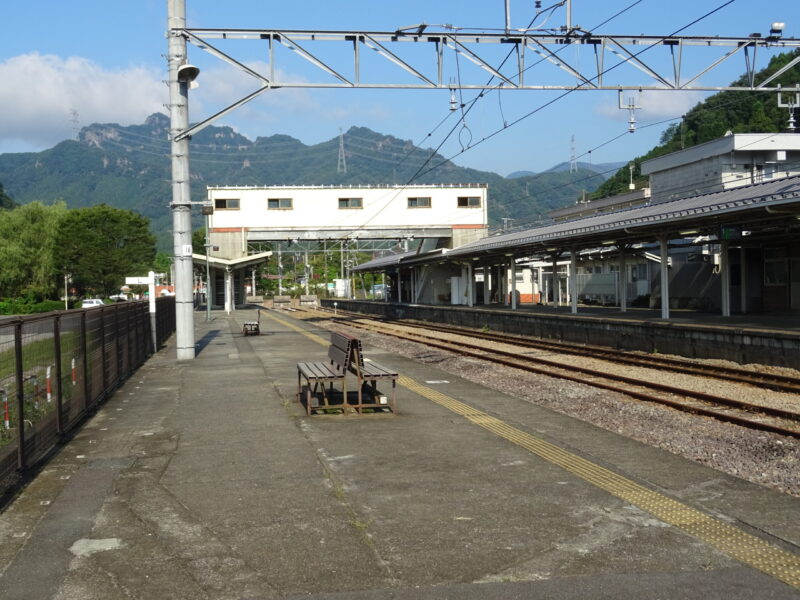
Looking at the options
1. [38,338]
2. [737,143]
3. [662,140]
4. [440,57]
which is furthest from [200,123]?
[662,140]

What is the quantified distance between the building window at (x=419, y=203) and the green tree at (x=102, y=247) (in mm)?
27340

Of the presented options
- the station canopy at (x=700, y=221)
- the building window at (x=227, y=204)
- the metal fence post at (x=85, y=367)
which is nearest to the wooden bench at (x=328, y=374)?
the metal fence post at (x=85, y=367)

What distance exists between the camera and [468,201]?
2144 inches

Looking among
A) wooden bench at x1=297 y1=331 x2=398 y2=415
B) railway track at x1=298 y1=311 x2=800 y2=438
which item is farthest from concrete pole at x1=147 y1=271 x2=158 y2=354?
wooden bench at x1=297 y1=331 x2=398 y2=415

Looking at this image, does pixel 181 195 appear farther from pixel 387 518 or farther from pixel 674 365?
pixel 387 518

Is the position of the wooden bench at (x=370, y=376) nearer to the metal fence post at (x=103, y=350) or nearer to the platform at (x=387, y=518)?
the platform at (x=387, y=518)

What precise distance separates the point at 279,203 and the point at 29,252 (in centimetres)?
2241

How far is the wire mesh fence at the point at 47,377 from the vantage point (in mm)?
6645

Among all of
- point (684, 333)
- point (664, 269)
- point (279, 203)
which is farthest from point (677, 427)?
point (279, 203)

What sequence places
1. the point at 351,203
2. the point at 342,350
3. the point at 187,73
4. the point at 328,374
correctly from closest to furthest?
the point at 328,374
the point at 342,350
the point at 187,73
the point at 351,203

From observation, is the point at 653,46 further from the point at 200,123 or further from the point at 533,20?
the point at 200,123

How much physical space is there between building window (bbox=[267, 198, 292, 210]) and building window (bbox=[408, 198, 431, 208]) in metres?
7.85

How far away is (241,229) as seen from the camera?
164ft

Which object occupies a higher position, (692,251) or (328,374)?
(692,251)
